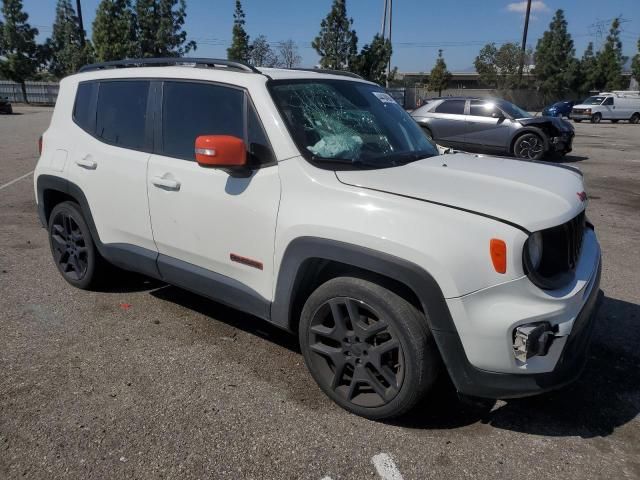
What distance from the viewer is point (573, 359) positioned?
2551 millimetres

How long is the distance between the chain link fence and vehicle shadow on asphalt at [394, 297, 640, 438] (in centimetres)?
5427

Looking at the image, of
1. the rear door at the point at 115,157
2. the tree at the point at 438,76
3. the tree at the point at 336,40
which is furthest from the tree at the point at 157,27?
the rear door at the point at 115,157

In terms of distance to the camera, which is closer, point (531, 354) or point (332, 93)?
point (531, 354)

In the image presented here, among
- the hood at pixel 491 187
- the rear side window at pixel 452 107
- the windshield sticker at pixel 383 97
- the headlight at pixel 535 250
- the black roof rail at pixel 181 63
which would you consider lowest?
the headlight at pixel 535 250

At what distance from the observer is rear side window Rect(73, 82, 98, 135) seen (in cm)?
414

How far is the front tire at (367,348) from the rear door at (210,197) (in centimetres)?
40

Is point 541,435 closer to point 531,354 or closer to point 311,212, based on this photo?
point 531,354

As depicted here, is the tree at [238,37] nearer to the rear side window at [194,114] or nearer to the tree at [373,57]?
the tree at [373,57]

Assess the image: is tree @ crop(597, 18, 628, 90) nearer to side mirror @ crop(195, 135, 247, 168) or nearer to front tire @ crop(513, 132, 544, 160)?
front tire @ crop(513, 132, 544, 160)

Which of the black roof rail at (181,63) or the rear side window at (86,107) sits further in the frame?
the rear side window at (86,107)

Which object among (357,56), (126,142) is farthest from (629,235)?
(357,56)

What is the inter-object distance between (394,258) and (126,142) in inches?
91.5

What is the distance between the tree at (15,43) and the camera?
47031mm

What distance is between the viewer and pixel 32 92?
49.3 metres
